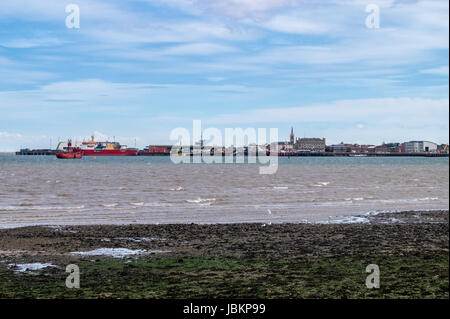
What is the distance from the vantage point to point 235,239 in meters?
18.9

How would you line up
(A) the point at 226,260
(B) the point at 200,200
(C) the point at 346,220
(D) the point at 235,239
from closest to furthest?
1. (A) the point at 226,260
2. (D) the point at 235,239
3. (C) the point at 346,220
4. (B) the point at 200,200

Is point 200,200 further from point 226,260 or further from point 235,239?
point 226,260

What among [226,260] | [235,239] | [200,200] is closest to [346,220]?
[235,239]

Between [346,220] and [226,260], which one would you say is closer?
[226,260]

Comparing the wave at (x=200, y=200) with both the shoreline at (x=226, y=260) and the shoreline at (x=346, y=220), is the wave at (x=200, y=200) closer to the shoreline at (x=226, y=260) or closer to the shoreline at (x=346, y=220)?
the shoreline at (x=346, y=220)

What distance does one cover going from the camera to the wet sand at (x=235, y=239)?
16328 millimetres

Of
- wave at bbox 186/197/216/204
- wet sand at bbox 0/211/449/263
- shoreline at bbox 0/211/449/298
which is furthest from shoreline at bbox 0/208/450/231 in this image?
wave at bbox 186/197/216/204

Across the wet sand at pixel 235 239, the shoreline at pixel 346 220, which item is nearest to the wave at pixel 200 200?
the shoreline at pixel 346 220

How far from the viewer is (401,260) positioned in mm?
14766

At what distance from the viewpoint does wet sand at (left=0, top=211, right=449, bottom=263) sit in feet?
53.6

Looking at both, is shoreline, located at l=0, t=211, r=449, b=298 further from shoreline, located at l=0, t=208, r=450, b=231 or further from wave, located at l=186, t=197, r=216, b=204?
wave, located at l=186, t=197, r=216, b=204
